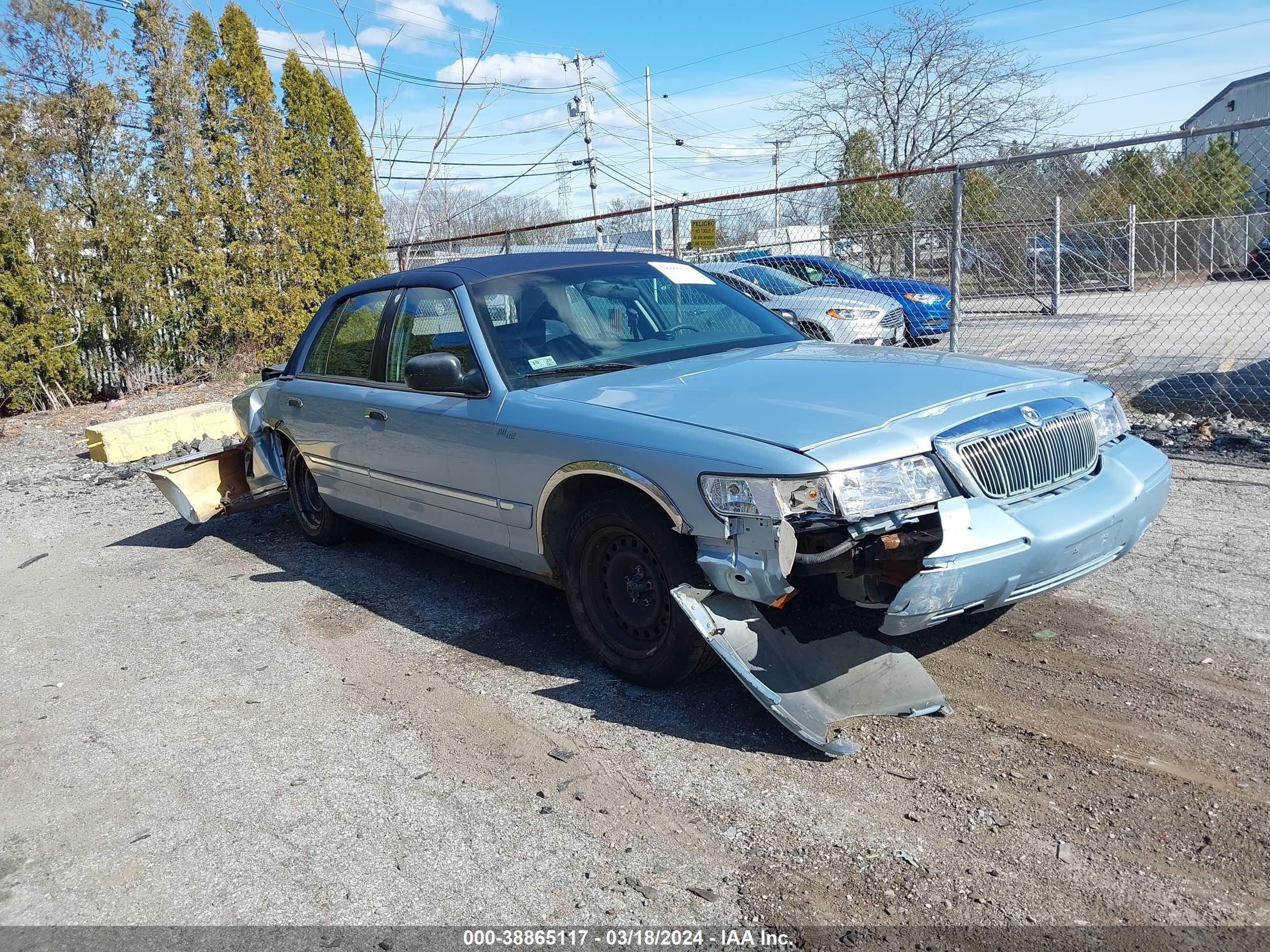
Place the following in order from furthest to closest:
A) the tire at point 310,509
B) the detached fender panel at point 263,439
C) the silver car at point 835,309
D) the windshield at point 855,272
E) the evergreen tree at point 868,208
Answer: the silver car at point 835,309
the windshield at point 855,272
the evergreen tree at point 868,208
the detached fender panel at point 263,439
the tire at point 310,509

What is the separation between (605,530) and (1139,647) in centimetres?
228

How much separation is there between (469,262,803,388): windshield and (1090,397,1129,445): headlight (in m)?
1.56

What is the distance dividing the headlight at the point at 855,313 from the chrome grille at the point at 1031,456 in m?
8.49

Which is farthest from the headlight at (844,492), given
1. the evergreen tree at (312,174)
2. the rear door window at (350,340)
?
the evergreen tree at (312,174)

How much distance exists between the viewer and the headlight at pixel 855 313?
1233 cm

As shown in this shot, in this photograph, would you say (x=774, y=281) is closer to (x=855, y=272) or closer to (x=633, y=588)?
(x=855, y=272)

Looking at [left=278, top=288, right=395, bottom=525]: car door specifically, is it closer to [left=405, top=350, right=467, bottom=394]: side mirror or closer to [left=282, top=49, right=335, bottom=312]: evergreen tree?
[left=405, top=350, right=467, bottom=394]: side mirror

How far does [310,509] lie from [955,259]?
562 cm

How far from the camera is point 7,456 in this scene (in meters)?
11.6

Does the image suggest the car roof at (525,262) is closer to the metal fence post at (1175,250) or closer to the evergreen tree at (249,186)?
the metal fence post at (1175,250)

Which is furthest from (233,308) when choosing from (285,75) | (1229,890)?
(1229,890)

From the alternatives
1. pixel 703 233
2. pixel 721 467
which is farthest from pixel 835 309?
pixel 721 467

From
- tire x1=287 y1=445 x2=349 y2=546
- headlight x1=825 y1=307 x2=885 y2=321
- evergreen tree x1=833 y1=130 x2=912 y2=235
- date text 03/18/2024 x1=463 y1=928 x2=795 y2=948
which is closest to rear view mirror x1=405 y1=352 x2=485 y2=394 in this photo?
tire x1=287 y1=445 x2=349 y2=546

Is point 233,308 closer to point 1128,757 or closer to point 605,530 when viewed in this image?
point 605,530
